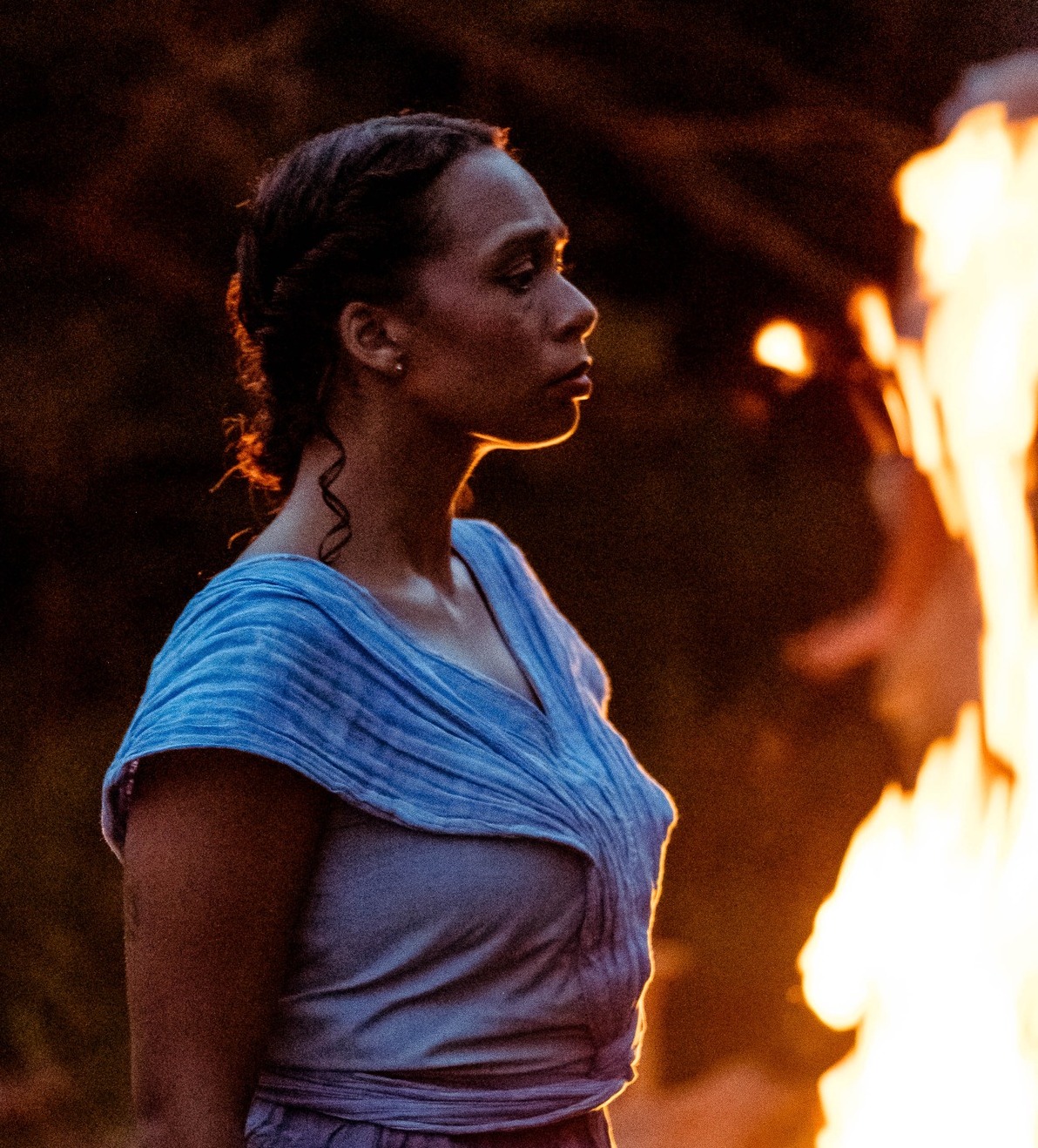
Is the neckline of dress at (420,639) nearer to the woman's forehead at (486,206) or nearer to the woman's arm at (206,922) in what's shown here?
the woman's arm at (206,922)

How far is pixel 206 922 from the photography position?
1.45 metres

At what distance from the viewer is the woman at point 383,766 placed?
1469 mm

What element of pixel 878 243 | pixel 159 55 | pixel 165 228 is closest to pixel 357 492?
pixel 159 55

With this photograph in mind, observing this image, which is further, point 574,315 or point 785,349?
point 785,349

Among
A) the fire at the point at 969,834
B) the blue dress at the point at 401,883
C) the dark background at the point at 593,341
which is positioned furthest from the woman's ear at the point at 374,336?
the dark background at the point at 593,341

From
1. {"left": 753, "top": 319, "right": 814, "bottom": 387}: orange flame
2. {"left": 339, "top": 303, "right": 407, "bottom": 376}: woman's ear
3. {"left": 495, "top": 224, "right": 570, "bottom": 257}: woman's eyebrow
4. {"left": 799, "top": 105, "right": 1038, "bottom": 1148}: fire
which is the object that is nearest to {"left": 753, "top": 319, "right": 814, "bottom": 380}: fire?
{"left": 753, "top": 319, "right": 814, "bottom": 387}: orange flame

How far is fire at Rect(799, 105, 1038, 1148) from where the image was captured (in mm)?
2898

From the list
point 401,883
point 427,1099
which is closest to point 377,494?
point 401,883

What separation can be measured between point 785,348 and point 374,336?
1687mm

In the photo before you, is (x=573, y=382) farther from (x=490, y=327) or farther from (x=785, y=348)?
(x=785, y=348)

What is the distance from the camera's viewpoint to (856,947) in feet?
9.92

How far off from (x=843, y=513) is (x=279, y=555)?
495cm

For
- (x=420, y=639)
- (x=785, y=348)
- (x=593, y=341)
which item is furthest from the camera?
(x=593, y=341)

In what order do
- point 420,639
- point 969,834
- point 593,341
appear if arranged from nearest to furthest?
point 420,639 → point 969,834 → point 593,341
